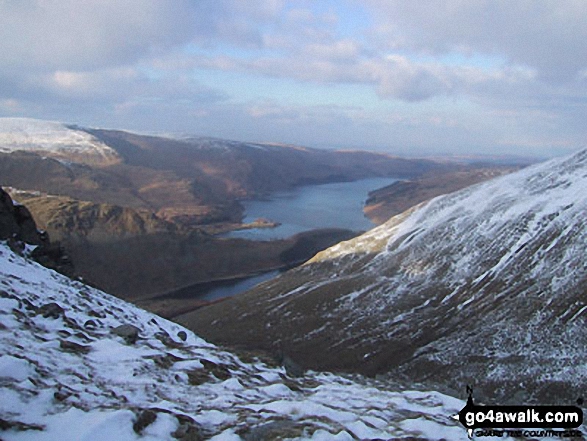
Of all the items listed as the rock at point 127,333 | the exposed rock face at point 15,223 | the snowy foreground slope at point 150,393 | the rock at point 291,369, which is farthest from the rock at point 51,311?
the exposed rock face at point 15,223

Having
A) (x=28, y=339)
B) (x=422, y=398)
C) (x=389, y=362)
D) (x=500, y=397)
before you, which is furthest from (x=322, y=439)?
(x=389, y=362)

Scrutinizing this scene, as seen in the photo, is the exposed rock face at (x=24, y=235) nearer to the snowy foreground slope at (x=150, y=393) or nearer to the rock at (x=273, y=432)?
the snowy foreground slope at (x=150, y=393)

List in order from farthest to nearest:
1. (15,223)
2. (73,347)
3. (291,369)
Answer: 1. (15,223)
2. (291,369)
3. (73,347)

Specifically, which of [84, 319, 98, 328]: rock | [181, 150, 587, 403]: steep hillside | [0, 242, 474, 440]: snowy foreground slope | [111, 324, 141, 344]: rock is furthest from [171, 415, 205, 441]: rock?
[181, 150, 587, 403]: steep hillside

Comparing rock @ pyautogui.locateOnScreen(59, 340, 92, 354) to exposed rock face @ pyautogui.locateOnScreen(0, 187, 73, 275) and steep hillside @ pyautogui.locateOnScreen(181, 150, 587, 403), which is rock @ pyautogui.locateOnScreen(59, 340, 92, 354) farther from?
steep hillside @ pyautogui.locateOnScreen(181, 150, 587, 403)

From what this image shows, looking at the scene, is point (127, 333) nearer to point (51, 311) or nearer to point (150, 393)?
point (51, 311)

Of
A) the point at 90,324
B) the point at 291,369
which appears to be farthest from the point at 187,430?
the point at 291,369
